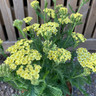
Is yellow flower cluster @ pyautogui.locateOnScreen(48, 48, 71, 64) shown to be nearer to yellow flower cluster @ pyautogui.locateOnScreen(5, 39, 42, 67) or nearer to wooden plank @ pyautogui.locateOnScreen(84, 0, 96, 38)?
yellow flower cluster @ pyautogui.locateOnScreen(5, 39, 42, 67)

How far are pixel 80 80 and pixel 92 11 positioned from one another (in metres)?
1.05

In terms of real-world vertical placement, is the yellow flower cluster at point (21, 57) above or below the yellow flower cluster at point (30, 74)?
above

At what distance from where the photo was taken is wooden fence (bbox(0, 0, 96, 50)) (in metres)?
1.60

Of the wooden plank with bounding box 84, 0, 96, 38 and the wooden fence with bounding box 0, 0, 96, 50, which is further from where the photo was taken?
the wooden plank with bounding box 84, 0, 96, 38

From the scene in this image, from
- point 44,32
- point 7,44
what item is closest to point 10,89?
point 7,44

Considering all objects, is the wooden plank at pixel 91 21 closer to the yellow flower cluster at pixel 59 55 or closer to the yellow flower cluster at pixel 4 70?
the yellow flower cluster at pixel 59 55

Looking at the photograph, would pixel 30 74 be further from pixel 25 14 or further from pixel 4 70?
pixel 25 14

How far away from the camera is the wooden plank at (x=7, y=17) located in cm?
158

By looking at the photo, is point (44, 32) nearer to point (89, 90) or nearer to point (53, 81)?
point (53, 81)

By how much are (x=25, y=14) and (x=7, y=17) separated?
0.85 ft

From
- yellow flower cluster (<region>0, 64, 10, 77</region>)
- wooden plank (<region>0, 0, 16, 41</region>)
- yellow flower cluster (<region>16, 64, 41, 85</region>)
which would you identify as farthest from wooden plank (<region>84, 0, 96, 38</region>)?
yellow flower cluster (<region>0, 64, 10, 77</region>)

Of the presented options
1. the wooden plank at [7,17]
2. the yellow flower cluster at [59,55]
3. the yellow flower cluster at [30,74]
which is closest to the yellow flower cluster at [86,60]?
the yellow flower cluster at [59,55]

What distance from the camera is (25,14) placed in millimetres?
1770

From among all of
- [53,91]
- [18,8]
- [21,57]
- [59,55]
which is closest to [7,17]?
[18,8]
